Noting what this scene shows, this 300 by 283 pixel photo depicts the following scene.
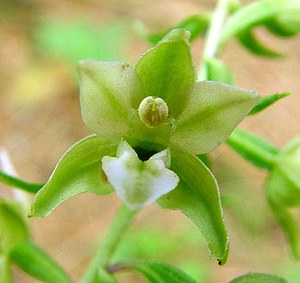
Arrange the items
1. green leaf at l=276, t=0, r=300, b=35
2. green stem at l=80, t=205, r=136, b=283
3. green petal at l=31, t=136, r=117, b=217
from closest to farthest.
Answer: green petal at l=31, t=136, r=117, b=217 < green stem at l=80, t=205, r=136, b=283 < green leaf at l=276, t=0, r=300, b=35

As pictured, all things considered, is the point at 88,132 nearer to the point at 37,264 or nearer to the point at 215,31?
the point at 215,31

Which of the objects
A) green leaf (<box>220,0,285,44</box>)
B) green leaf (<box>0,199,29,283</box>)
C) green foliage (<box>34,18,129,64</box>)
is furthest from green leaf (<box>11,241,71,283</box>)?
green foliage (<box>34,18,129,64</box>)

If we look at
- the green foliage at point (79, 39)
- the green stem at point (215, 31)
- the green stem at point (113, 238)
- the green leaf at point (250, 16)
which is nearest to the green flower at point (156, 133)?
the green stem at point (113, 238)

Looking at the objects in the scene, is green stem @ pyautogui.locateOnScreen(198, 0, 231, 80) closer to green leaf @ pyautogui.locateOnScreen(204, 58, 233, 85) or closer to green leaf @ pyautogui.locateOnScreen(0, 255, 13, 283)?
green leaf @ pyautogui.locateOnScreen(204, 58, 233, 85)

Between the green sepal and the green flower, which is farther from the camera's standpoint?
the green sepal

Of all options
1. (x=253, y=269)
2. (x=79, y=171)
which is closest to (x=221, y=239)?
(x=79, y=171)

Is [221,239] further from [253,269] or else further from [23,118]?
[23,118]
